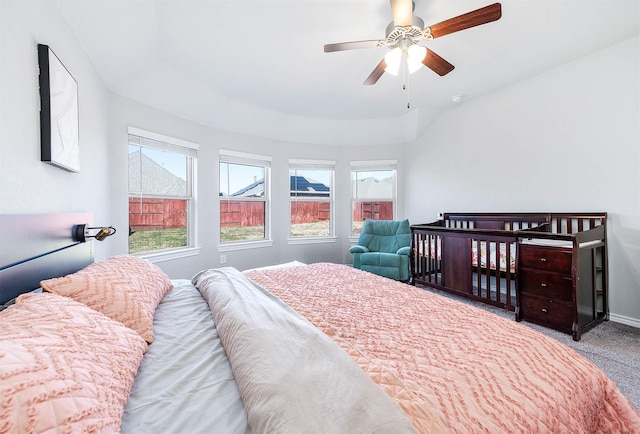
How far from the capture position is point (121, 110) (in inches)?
103

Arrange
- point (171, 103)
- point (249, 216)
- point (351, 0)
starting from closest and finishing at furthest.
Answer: point (351, 0) → point (171, 103) → point (249, 216)

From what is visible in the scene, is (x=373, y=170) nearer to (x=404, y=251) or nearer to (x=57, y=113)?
(x=404, y=251)

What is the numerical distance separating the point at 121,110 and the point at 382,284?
2.87m

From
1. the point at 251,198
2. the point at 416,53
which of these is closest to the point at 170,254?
the point at 251,198

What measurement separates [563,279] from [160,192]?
13.2ft

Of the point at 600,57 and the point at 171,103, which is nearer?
the point at 600,57

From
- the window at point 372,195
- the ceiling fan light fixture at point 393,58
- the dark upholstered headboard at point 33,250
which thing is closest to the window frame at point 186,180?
the dark upholstered headboard at point 33,250

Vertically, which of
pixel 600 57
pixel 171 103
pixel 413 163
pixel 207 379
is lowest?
pixel 207 379

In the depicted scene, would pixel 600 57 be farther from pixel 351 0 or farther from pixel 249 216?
pixel 249 216

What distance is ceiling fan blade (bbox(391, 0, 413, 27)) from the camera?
5.69 feet

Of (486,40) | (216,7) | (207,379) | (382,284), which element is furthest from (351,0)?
(207,379)

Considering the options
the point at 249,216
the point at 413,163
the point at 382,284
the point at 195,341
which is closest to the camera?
the point at 195,341

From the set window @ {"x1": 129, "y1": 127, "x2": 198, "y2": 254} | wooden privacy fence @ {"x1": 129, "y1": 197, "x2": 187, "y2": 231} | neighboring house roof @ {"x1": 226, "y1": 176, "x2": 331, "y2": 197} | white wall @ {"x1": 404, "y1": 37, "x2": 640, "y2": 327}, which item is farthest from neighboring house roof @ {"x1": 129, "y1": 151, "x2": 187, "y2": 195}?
white wall @ {"x1": 404, "y1": 37, "x2": 640, "y2": 327}

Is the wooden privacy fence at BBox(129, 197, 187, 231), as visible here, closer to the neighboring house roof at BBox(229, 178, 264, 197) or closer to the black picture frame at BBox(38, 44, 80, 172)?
the neighboring house roof at BBox(229, 178, 264, 197)
